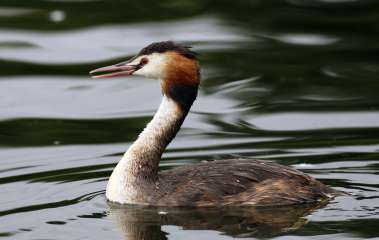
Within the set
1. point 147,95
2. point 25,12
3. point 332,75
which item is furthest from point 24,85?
point 332,75

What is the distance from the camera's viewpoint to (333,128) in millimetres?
13133

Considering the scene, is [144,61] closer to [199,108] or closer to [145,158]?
[145,158]

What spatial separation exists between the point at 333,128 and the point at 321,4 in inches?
211

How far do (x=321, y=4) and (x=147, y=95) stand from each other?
4146 millimetres

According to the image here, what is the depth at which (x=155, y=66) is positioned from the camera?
10617 mm

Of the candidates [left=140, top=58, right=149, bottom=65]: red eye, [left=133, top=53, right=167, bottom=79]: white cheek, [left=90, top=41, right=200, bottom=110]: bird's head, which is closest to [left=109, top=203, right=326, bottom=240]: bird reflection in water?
[left=90, top=41, right=200, bottom=110]: bird's head

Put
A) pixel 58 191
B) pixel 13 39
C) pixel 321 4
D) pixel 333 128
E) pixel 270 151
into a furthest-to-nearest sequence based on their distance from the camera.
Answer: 1. pixel 321 4
2. pixel 13 39
3. pixel 333 128
4. pixel 270 151
5. pixel 58 191

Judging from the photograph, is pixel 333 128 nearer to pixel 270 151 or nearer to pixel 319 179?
pixel 270 151

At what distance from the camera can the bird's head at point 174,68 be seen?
34.6 feet

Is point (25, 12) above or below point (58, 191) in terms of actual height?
above

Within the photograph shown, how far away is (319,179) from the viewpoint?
36.8ft

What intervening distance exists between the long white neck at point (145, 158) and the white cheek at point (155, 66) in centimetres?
22

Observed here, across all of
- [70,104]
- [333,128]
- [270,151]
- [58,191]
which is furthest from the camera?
[70,104]

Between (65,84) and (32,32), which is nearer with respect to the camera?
(65,84)
